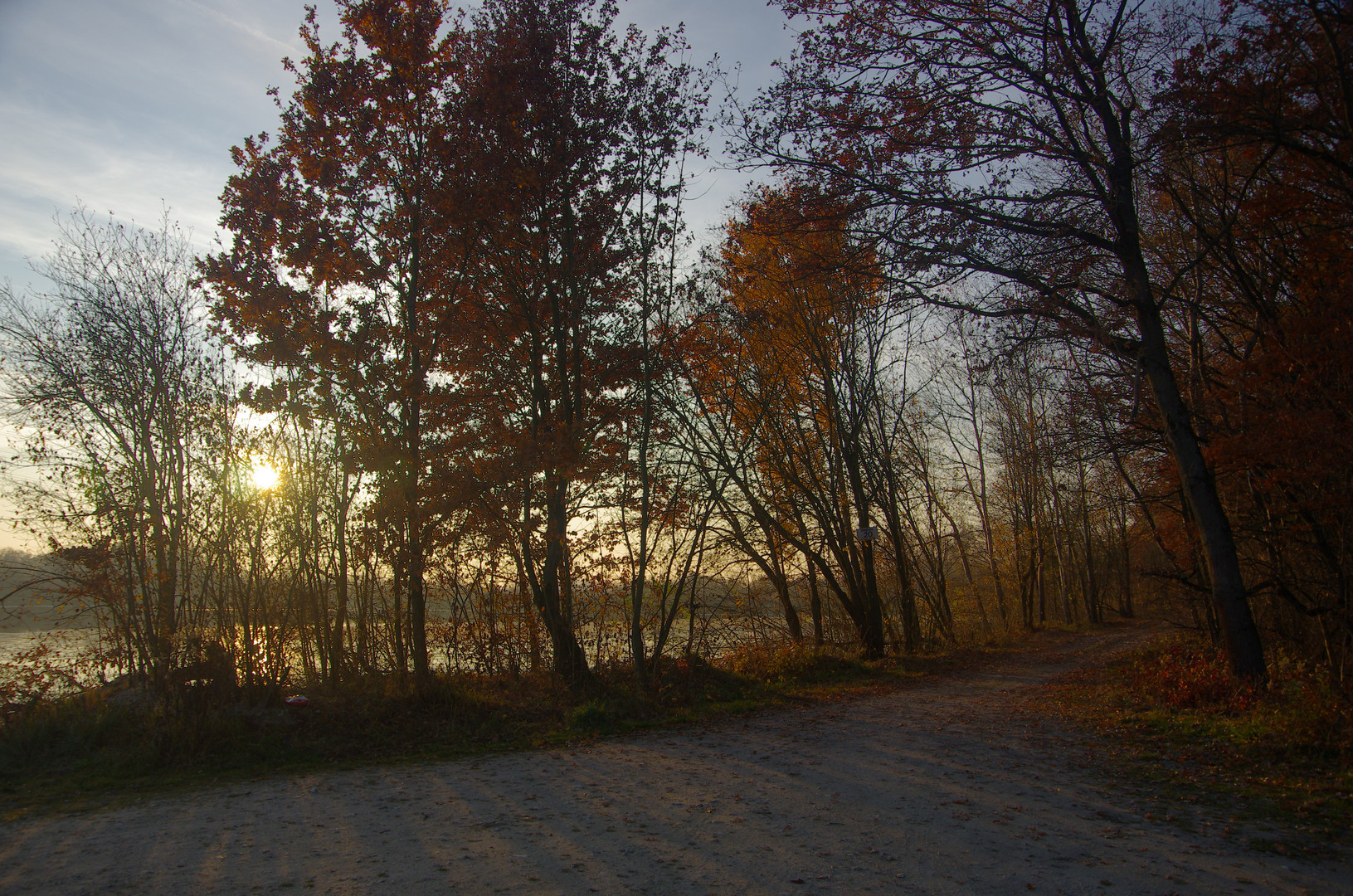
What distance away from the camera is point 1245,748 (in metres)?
5.76

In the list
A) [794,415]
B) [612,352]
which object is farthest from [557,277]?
[794,415]

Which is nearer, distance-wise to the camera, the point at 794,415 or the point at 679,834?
the point at 679,834

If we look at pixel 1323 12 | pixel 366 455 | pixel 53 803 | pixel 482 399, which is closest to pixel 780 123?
pixel 1323 12

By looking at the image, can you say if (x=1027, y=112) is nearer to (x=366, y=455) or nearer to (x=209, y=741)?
(x=366, y=455)

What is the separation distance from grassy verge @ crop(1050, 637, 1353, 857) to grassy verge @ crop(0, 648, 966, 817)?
14.6ft

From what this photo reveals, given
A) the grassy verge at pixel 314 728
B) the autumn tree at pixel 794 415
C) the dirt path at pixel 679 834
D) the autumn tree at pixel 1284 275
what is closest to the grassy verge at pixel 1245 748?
the dirt path at pixel 679 834

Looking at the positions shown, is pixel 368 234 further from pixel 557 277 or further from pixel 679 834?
pixel 679 834

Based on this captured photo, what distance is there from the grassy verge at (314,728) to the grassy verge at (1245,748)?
444 cm

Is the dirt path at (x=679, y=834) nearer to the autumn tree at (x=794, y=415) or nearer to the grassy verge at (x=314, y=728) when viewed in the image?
the grassy verge at (x=314, y=728)

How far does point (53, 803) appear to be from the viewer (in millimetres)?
5734

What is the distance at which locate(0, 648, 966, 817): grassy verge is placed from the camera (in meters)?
6.54

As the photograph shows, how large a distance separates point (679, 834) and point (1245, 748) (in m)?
4.81

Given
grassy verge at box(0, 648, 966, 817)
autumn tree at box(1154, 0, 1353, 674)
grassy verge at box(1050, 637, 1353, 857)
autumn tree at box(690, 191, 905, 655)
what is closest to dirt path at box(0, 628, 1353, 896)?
grassy verge at box(1050, 637, 1353, 857)

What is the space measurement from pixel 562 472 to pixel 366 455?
110 inches
